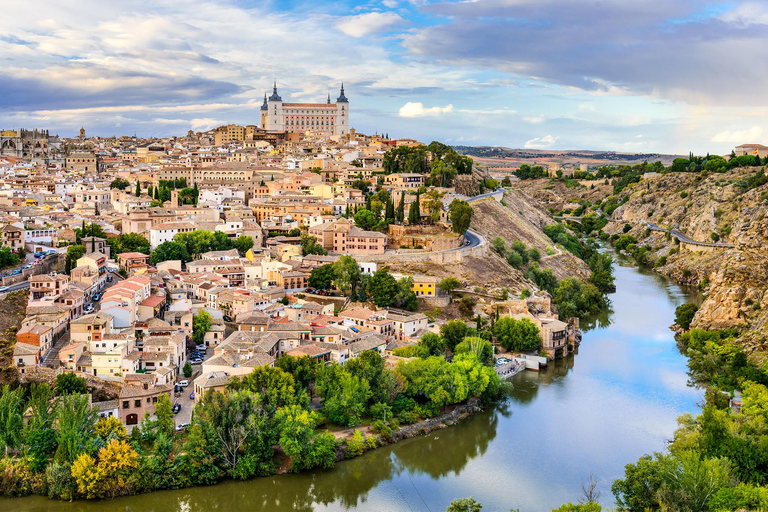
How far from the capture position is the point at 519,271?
30.2 metres

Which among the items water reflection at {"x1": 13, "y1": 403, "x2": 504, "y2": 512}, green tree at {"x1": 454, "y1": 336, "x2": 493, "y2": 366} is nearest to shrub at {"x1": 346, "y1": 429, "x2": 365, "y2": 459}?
water reflection at {"x1": 13, "y1": 403, "x2": 504, "y2": 512}

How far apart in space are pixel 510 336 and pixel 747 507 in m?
10.9

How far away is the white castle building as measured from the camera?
199 ft

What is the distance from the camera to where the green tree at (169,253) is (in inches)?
1000

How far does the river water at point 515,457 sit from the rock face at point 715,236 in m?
3.35

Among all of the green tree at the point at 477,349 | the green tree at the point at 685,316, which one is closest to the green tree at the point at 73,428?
the green tree at the point at 477,349

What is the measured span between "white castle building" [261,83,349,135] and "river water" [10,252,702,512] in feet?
142

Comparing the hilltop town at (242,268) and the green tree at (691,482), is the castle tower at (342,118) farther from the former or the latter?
the green tree at (691,482)

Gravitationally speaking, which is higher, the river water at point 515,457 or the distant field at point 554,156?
the distant field at point 554,156

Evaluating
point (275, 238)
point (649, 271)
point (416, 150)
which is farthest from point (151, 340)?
point (649, 271)

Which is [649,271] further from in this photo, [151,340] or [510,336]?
[151,340]

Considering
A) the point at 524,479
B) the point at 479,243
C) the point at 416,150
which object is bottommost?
the point at 524,479

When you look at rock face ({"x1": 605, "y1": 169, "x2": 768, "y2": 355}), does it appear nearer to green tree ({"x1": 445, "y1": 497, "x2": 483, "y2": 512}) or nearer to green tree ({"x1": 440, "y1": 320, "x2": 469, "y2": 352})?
green tree ({"x1": 440, "y1": 320, "x2": 469, "y2": 352})

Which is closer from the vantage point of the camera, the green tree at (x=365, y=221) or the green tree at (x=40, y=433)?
the green tree at (x=40, y=433)
